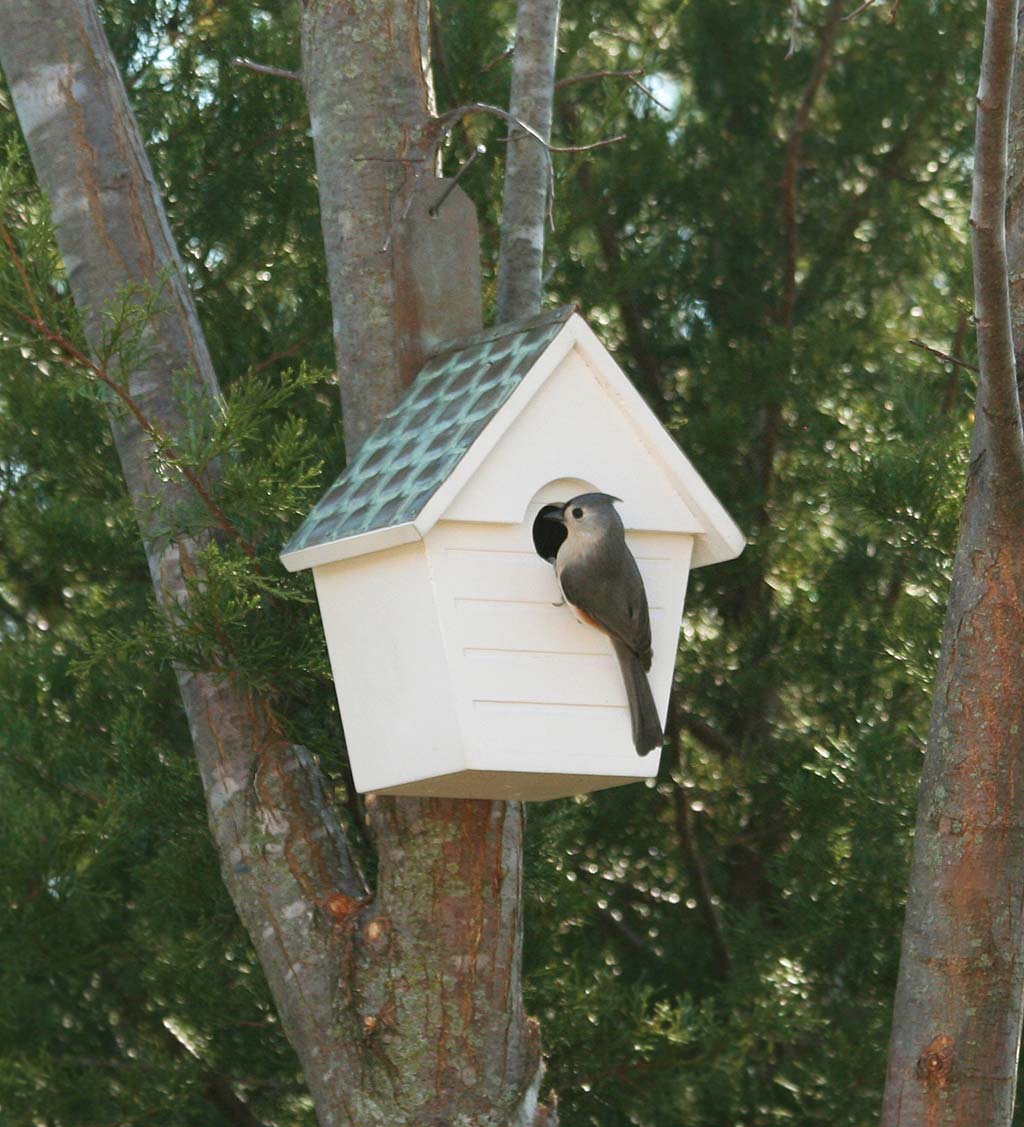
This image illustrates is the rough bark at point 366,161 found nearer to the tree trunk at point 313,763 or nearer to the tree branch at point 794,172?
the tree trunk at point 313,763

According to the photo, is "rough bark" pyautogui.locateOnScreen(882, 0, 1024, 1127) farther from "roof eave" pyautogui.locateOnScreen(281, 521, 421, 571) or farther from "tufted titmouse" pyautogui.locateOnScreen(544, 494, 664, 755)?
"roof eave" pyautogui.locateOnScreen(281, 521, 421, 571)

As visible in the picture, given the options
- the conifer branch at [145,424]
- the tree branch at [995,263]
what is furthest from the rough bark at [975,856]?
the conifer branch at [145,424]

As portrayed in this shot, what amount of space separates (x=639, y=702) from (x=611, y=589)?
194 millimetres

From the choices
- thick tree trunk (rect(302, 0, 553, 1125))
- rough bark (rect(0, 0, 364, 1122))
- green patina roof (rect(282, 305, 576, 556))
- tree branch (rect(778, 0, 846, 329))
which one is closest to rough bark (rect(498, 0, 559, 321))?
green patina roof (rect(282, 305, 576, 556))

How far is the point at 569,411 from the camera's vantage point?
8.87 feet

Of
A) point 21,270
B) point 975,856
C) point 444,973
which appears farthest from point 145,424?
point 975,856

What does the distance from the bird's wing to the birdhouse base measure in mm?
222

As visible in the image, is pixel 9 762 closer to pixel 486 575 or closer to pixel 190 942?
pixel 190 942

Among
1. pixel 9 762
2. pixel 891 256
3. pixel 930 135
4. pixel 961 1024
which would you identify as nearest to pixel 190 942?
pixel 9 762

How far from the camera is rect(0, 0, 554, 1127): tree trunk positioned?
8.84 ft

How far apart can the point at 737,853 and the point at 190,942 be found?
1.68 metres

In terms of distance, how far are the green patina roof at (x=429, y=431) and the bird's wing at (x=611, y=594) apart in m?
0.24

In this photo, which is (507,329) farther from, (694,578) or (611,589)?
(694,578)

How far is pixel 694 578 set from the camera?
489cm
